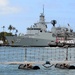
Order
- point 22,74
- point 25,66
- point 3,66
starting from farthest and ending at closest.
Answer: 1. point 3,66
2. point 25,66
3. point 22,74

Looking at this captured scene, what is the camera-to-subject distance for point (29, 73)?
7269 cm

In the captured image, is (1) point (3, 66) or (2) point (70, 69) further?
(1) point (3, 66)

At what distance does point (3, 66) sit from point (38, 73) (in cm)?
1985

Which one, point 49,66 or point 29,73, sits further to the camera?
point 49,66

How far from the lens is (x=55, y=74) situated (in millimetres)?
72500

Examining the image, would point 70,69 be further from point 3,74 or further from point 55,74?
point 3,74

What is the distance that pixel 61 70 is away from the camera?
258ft

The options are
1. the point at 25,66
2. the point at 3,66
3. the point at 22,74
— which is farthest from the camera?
Answer: the point at 3,66

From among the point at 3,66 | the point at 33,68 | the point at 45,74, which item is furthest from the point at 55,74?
the point at 3,66

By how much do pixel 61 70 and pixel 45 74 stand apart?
24.6 feet

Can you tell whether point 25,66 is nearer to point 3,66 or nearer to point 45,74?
point 45,74

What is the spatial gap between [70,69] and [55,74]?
24.3ft

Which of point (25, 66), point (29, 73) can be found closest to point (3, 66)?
point (25, 66)

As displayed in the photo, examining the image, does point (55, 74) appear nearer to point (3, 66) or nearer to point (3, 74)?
point (3, 74)
